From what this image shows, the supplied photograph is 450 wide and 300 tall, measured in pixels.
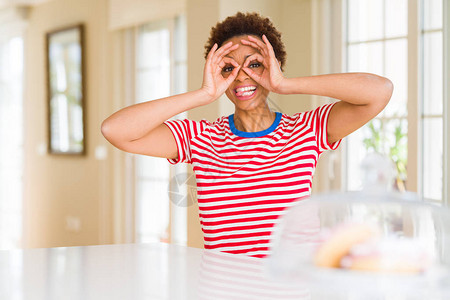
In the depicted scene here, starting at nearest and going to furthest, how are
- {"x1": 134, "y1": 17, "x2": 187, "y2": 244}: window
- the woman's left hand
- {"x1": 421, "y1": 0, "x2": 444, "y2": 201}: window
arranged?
the woman's left hand → {"x1": 421, "y1": 0, "x2": 444, "y2": 201}: window → {"x1": 134, "y1": 17, "x2": 187, "y2": 244}: window

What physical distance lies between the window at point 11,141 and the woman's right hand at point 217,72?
5319mm

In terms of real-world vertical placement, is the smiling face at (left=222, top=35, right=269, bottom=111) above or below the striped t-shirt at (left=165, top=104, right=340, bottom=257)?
above

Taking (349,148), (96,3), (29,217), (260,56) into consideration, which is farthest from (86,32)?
(260,56)

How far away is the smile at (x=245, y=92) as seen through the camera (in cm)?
146

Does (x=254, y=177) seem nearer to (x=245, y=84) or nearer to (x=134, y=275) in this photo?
(x=245, y=84)

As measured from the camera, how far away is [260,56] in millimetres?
1448

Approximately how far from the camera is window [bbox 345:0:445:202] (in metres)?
2.78

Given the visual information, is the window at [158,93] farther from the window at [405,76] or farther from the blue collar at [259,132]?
the blue collar at [259,132]

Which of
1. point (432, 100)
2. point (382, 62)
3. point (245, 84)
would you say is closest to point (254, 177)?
point (245, 84)

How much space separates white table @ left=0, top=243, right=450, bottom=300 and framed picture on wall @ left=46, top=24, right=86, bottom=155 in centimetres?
399

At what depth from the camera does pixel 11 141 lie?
6543 millimetres

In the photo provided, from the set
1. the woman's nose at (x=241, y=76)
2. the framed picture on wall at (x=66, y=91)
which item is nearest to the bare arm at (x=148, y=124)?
the woman's nose at (x=241, y=76)

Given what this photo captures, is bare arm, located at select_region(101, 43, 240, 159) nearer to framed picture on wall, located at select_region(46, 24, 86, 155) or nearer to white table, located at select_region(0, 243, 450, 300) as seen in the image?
white table, located at select_region(0, 243, 450, 300)

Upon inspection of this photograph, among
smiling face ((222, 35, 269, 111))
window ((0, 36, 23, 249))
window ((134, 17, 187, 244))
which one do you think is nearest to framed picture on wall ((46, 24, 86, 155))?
window ((134, 17, 187, 244))
